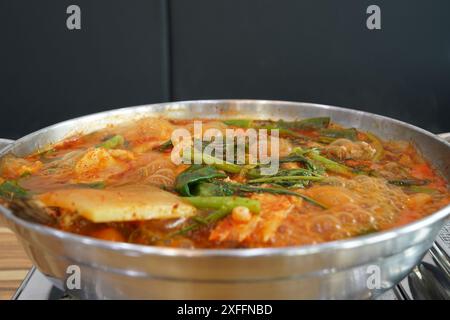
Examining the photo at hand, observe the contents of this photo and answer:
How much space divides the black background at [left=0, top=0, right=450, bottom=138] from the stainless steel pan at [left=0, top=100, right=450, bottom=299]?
2.99 metres

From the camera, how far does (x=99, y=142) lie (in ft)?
7.97

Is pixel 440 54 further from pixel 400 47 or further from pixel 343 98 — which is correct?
pixel 343 98

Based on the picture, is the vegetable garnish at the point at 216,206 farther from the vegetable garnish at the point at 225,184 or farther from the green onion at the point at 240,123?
the green onion at the point at 240,123

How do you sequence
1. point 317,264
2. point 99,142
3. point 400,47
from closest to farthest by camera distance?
point 317,264 → point 99,142 → point 400,47

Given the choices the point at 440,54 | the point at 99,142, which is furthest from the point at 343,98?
the point at 99,142

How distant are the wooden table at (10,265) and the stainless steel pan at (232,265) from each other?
0.92ft

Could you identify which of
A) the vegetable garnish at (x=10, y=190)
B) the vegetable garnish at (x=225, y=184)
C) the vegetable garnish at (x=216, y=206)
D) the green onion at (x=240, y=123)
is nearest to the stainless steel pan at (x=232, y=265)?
the vegetable garnish at (x=225, y=184)

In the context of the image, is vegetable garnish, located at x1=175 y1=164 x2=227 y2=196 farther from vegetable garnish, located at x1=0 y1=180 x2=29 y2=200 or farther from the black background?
the black background

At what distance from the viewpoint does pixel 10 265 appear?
1741 mm

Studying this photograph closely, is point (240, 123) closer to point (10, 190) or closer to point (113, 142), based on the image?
point (113, 142)

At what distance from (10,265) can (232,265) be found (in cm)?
103

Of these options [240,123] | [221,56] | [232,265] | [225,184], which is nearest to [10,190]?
[225,184]

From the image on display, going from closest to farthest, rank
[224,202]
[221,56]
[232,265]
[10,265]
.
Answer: [232,265] < [224,202] < [10,265] < [221,56]
